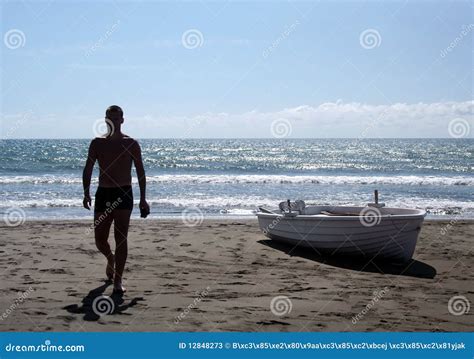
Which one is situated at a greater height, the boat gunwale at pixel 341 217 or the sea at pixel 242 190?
the boat gunwale at pixel 341 217

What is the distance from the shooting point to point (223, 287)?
21.0ft

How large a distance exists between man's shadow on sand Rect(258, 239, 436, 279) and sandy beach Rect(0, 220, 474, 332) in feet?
0.10

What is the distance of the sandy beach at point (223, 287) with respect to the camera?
5035mm

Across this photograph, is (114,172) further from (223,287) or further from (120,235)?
(223,287)

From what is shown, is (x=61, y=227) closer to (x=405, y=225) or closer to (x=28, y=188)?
(x=405, y=225)

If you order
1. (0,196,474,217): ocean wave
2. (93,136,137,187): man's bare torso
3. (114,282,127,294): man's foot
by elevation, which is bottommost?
(0,196,474,217): ocean wave

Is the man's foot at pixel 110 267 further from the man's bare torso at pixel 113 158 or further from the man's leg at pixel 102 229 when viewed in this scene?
the man's bare torso at pixel 113 158

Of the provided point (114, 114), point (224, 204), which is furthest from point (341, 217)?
point (224, 204)

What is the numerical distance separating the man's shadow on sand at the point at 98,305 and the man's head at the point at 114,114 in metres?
1.86

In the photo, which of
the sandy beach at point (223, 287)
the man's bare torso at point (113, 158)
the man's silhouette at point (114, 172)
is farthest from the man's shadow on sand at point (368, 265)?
the man's bare torso at point (113, 158)

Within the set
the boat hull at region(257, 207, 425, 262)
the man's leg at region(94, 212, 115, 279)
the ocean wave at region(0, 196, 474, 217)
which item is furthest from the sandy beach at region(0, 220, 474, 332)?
the ocean wave at region(0, 196, 474, 217)

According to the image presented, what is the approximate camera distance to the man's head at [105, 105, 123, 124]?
18.0 ft

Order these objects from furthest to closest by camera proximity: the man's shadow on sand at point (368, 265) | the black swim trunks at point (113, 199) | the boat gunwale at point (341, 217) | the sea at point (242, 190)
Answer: the sea at point (242, 190) < the boat gunwale at point (341, 217) < the man's shadow on sand at point (368, 265) < the black swim trunks at point (113, 199)

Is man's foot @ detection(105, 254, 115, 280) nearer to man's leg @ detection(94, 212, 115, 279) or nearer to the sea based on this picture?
man's leg @ detection(94, 212, 115, 279)
